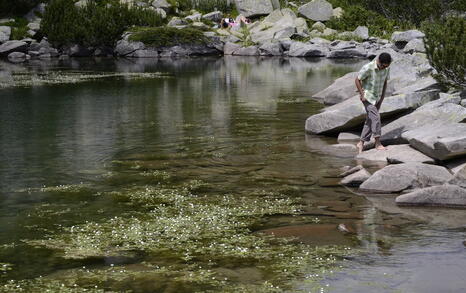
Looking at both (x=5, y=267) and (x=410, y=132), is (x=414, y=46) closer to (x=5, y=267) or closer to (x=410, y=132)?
(x=410, y=132)

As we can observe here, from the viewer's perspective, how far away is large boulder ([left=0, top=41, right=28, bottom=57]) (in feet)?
261

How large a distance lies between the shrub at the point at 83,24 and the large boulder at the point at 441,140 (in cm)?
6713

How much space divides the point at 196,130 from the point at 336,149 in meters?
6.21

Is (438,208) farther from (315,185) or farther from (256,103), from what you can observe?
(256,103)

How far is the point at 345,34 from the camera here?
295 feet

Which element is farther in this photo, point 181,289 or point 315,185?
point 315,185

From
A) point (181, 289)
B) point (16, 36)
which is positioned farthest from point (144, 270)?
point (16, 36)

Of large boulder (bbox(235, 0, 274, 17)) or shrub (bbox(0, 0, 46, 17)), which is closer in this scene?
shrub (bbox(0, 0, 46, 17))

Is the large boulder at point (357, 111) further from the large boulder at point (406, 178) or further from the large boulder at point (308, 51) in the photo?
the large boulder at point (308, 51)

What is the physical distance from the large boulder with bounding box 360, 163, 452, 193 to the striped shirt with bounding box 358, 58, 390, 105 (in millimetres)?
3874

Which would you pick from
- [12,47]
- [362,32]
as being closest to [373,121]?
[12,47]

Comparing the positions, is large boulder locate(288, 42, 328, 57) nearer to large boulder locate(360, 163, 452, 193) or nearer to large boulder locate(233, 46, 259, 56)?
large boulder locate(233, 46, 259, 56)

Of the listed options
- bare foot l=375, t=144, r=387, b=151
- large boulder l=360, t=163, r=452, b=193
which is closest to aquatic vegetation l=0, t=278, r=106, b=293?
large boulder l=360, t=163, r=452, b=193

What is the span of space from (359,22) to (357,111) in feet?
251
